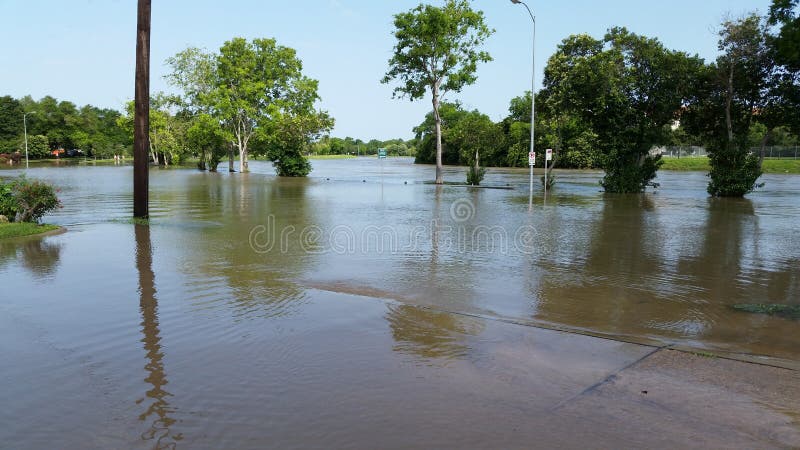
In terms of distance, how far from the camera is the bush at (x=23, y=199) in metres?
14.4

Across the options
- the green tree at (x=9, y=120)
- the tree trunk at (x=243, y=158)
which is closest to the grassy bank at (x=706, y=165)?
the tree trunk at (x=243, y=158)

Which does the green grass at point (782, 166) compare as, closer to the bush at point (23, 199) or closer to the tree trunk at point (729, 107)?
the tree trunk at point (729, 107)

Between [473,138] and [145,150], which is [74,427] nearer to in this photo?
[145,150]

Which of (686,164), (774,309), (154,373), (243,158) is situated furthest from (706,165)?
(154,373)

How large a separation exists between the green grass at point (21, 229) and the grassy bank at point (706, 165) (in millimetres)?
Answer: 67915

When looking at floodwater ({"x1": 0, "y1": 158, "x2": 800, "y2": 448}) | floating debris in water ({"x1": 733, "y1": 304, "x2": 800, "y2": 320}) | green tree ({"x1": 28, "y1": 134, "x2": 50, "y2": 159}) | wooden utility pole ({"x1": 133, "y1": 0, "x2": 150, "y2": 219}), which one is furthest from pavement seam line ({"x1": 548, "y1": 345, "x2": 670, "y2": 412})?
green tree ({"x1": 28, "y1": 134, "x2": 50, "y2": 159})

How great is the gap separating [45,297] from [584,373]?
278 inches

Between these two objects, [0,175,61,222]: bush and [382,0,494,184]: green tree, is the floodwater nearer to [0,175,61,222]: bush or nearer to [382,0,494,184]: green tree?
[0,175,61,222]: bush

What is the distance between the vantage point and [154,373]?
16.6 ft

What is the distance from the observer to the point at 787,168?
2628 inches

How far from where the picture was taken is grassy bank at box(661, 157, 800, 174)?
216 ft

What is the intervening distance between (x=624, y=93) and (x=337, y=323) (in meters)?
27.9

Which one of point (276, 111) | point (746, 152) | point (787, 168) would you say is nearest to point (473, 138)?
point (276, 111)

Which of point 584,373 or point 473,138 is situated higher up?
point 473,138
